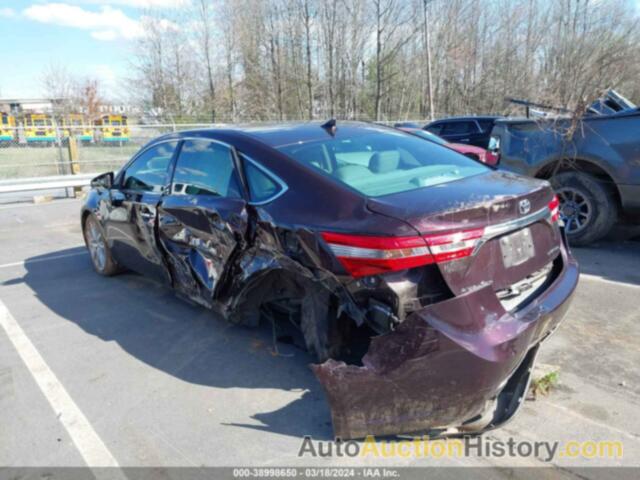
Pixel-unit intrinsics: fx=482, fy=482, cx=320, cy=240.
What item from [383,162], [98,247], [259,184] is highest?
[383,162]

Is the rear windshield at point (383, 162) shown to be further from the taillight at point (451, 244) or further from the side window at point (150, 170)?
the side window at point (150, 170)

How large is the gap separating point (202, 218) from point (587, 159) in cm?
455

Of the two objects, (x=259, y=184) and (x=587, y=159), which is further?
(x=587, y=159)

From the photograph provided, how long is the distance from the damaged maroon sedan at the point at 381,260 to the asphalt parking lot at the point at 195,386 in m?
0.33

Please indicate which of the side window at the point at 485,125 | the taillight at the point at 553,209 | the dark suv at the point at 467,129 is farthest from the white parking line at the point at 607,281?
the side window at the point at 485,125

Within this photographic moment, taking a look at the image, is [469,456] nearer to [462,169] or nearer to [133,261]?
[462,169]

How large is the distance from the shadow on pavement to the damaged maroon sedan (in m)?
0.32

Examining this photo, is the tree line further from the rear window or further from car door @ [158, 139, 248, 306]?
car door @ [158, 139, 248, 306]

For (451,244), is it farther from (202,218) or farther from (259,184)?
(202,218)

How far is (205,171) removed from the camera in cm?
364

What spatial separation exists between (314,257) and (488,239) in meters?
0.90

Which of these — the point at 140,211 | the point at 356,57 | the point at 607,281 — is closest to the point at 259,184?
the point at 140,211

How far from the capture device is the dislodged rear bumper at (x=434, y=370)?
7.25 feet

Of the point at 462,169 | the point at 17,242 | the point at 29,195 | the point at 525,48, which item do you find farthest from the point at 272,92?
the point at 462,169
